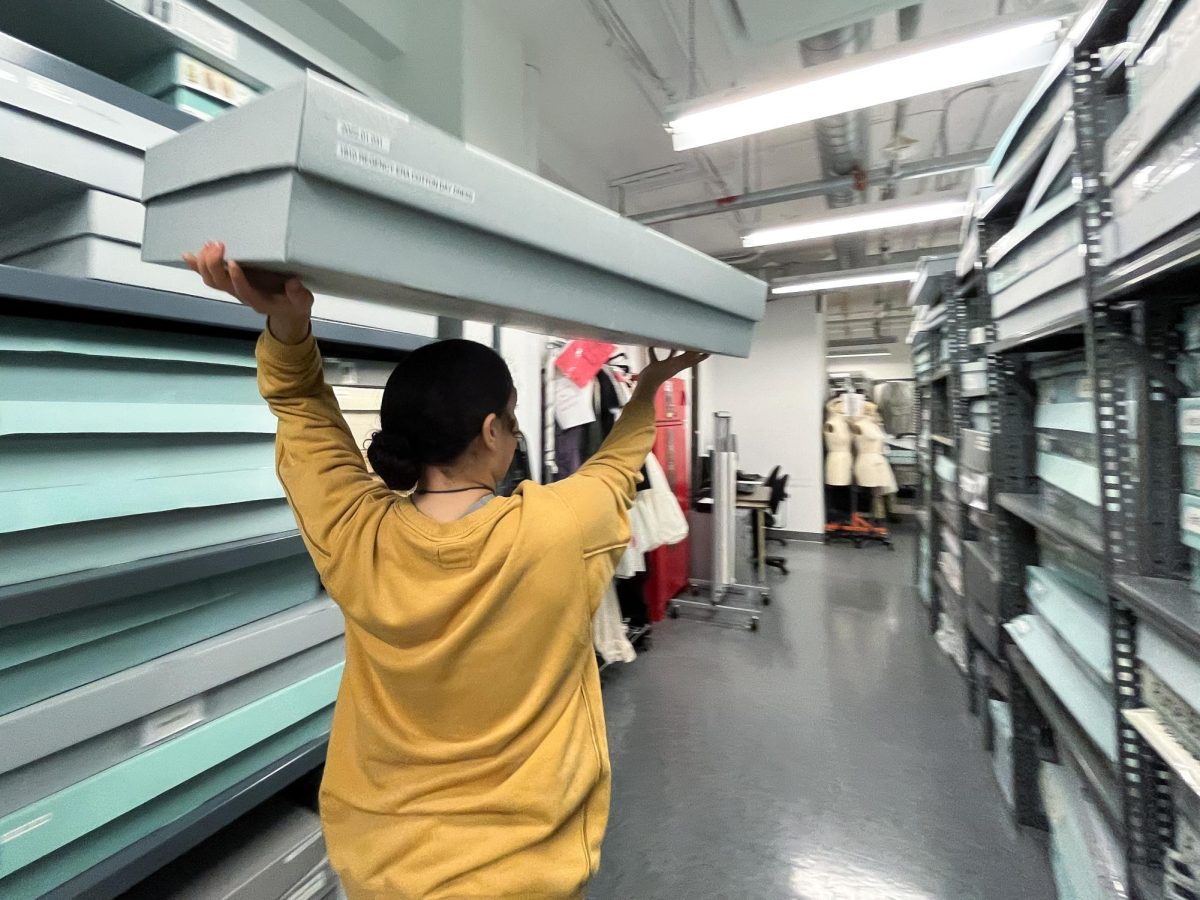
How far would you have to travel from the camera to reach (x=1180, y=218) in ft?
2.28

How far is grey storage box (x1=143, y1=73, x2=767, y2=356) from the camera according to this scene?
0.38 m

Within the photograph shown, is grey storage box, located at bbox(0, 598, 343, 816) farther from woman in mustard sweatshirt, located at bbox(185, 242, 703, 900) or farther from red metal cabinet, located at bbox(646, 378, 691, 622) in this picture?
red metal cabinet, located at bbox(646, 378, 691, 622)

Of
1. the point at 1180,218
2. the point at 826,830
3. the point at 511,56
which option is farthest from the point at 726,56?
the point at 826,830

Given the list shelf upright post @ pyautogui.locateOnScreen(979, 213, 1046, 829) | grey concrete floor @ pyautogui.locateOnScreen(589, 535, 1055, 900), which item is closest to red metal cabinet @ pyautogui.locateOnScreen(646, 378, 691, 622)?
grey concrete floor @ pyautogui.locateOnScreen(589, 535, 1055, 900)

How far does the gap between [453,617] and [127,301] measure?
2.20 feet

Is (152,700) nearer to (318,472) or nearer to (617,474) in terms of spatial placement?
(318,472)

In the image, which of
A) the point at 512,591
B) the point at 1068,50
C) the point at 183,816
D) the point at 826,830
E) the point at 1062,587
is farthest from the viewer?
the point at 826,830

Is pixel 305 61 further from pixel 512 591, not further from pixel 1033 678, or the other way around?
pixel 1033 678

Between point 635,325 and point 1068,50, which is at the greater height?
point 1068,50

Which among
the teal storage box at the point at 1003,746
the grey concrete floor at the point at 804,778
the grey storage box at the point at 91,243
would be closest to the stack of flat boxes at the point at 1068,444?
the teal storage box at the point at 1003,746

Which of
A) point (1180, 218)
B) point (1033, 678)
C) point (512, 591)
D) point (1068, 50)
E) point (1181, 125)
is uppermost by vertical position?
point (1068, 50)

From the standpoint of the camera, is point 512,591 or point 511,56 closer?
point 512,591

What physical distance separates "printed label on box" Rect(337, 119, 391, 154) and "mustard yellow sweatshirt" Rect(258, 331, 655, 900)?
34 cm

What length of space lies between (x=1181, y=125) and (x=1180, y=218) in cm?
15
